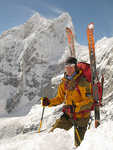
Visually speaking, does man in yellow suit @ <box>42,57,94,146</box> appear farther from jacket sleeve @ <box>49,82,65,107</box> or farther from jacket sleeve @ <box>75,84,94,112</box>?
jacket sleeve @ <box>49,82,65,107</box>

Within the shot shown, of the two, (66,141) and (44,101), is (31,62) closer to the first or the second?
(44,101)

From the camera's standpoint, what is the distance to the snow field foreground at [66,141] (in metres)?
1.87

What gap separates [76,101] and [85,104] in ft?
0.79

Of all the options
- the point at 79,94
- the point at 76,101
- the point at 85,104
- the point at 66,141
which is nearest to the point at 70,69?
the point at 79,94

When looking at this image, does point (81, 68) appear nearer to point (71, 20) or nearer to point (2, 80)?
point (2, 80)

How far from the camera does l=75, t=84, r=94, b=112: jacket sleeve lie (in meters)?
3.13

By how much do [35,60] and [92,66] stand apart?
144 feet

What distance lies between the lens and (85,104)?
315 cm

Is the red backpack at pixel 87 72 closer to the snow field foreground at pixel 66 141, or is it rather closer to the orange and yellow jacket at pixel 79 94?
the orange and yellow jacket at pixel 79 94

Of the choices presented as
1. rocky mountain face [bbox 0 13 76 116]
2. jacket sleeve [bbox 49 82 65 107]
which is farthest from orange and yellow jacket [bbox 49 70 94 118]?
rocky mountain face [bbox 0 13 76 116]

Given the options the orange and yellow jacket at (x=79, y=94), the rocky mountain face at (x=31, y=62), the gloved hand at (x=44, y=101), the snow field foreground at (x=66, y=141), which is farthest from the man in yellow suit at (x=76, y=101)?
the rocky mountain face at (x=31, y=62)

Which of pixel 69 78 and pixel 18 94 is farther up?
pixel 69 78

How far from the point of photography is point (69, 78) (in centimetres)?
345

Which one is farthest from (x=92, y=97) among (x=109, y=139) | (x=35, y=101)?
(x=35, y=101)
